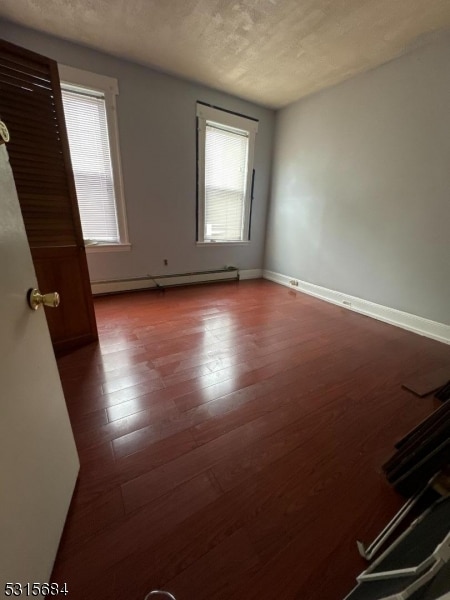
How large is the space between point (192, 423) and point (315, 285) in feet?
9.52

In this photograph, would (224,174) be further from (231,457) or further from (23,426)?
(23,426)

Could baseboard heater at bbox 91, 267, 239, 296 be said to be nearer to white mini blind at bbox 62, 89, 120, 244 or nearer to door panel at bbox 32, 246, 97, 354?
white mini blind at bbox 62, 89, 120, 244

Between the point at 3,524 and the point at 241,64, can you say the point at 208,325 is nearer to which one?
the point at 3,524

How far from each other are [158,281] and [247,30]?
2861 mm

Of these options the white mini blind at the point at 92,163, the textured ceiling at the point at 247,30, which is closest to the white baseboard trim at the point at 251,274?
the white mini blind at the point at 92,163

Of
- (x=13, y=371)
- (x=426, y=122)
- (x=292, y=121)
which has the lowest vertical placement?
(x=13, y=371)

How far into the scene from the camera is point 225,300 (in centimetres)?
339

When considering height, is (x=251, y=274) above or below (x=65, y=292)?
below

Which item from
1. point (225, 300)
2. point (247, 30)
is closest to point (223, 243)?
point (225, 300)

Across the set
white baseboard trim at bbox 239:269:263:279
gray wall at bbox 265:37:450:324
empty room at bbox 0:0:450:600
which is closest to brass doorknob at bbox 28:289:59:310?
empty room at bbox 0:0:450:600

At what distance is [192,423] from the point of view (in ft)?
4.60

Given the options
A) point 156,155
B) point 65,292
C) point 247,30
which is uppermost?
point 247,30

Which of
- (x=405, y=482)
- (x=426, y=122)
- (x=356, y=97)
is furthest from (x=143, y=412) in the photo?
(x=356, y=97)

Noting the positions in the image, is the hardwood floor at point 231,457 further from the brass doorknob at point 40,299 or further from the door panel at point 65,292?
the brass doorknob at point 40,299
